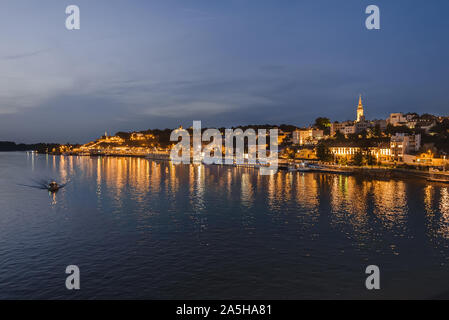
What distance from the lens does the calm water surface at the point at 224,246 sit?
14992mm

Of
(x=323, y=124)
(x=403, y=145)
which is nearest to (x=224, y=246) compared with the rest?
(x=403, y=145)

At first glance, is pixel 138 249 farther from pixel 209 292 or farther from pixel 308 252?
pixel 308 252

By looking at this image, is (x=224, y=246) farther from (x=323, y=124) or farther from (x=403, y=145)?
(x=323, y=124)

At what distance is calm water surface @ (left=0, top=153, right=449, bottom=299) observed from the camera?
590 inches

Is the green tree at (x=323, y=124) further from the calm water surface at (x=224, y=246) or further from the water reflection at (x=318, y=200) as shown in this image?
the calm water surface at (x=224, y=246)

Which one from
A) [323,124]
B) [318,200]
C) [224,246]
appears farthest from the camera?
[323,124]

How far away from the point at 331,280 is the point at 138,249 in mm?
11535

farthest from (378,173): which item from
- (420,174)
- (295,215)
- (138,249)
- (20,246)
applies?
(20,246)

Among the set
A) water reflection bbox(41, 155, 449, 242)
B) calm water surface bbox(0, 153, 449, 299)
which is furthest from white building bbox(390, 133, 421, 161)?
calm water surface bbox(0, 153, 449, 299)

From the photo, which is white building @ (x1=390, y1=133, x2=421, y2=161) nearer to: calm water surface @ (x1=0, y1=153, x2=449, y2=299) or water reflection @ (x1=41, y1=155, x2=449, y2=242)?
water reflection @ (x1=41, y1=155, x2=449, y2=242)

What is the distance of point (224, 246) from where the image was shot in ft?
68.3

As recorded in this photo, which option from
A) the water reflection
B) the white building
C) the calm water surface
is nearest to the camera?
the calm water surface

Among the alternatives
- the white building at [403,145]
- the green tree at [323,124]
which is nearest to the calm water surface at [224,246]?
the white building at [403,145]

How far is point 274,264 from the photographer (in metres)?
17.7
